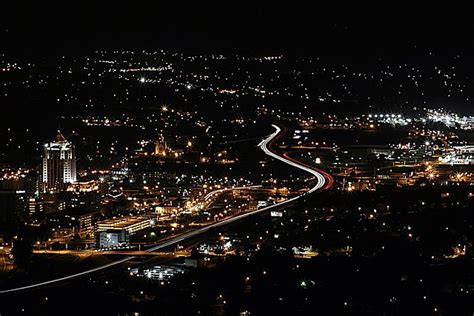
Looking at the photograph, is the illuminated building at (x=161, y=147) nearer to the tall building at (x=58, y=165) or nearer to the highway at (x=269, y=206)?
the highway at (x=269, y=206)

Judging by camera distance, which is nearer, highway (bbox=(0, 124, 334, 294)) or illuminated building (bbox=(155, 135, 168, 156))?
highway (bbox=(0, 124, 334, 294))

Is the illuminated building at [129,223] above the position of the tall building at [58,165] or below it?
below

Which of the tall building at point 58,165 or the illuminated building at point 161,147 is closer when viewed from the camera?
the tall building at point 58,165

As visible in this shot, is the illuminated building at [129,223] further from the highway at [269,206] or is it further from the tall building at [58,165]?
the tall building at [58,165]

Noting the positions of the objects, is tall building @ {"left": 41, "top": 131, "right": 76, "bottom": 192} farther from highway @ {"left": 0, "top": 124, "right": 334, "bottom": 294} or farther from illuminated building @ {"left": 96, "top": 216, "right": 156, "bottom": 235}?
highway @ {"left": 0, "top": 124, "right": 334, "bottom": 294}

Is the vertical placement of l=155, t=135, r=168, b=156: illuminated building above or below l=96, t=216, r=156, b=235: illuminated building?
above

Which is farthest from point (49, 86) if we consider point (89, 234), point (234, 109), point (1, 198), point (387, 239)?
point (387, 239)

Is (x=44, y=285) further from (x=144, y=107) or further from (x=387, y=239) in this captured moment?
(x=144, y=107)

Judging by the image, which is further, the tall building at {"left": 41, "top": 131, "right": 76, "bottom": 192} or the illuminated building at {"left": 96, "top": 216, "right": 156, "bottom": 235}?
the tall building at {"left": 41, "top": 131, "right": 76, "bottom": 192}

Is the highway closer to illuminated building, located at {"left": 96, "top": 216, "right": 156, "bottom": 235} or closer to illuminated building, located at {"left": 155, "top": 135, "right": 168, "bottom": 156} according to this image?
illuminated building, located at {"left": 96, "top": 216, "right": 156, "bottom": 235}
